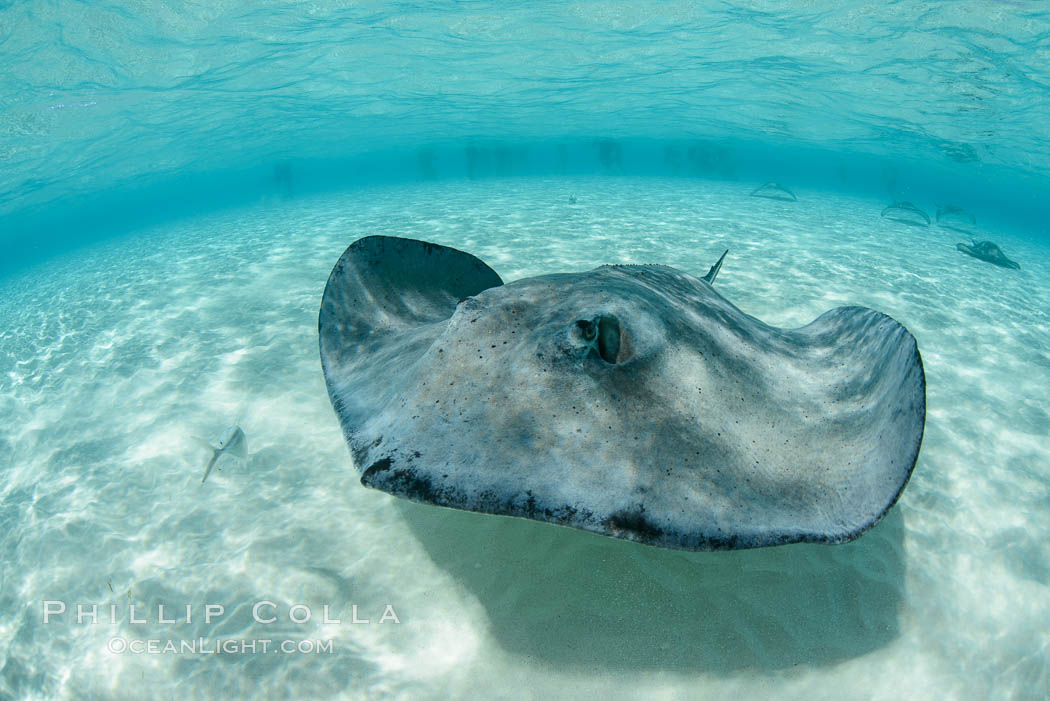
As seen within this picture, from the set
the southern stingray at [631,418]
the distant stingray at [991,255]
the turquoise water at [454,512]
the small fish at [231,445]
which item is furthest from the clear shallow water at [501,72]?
the southern stingray at [631,418]

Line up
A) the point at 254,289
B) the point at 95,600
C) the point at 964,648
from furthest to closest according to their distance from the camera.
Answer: the point at 254,289 < the point at 95,600 < the point at 964,648

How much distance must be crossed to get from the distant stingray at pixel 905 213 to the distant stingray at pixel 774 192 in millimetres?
4933

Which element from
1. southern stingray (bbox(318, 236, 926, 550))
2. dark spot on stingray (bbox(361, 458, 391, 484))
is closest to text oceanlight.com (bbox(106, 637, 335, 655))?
southern stingray (bbox(318, 236, 926, 550))

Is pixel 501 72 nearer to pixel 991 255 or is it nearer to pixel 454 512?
pixel 991 255

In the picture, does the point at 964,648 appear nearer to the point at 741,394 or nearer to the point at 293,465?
the point at 741,394

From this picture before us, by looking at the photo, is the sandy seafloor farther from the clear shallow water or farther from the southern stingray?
the clear shallow water

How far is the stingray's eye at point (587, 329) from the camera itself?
239 centimetres

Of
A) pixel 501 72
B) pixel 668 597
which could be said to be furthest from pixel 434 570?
pixel 501 72

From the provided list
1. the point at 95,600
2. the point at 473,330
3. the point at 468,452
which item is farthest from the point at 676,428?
the point at 95,600

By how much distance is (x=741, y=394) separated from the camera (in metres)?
2.60

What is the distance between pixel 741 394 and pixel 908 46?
90.3ft

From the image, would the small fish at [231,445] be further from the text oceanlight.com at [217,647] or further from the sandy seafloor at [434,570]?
the text oceanlight.com at [217,647]

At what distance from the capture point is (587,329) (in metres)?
2.40

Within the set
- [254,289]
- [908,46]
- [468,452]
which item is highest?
[908,46]
